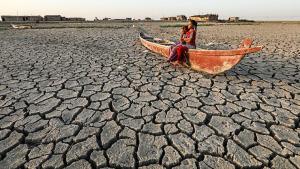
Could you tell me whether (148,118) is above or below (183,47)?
below

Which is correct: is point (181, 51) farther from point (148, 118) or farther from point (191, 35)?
point (148, 118)

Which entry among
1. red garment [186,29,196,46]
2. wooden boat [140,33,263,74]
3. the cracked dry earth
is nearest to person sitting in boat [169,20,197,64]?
red garment [186,29,196,46]

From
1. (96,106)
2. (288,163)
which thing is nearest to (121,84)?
(96,106)

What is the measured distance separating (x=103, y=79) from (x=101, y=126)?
1.94 meters

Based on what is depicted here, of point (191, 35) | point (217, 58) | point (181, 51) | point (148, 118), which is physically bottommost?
point (148, 118)

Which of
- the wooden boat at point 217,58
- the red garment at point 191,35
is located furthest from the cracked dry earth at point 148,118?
the red garment at point 191,35

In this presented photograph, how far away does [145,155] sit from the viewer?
8.34 ft

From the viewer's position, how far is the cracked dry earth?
2510 mm

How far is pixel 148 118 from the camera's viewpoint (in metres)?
3.29

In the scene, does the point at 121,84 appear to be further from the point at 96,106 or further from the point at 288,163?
the point at 288,163

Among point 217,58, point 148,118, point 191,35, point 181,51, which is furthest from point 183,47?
point 148,118

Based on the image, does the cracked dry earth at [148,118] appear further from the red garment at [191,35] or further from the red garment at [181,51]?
the red garment at [191,35]

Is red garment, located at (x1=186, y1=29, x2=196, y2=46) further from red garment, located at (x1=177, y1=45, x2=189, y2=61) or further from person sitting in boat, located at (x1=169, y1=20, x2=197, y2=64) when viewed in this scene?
red garment, located at (x1=177, y1=45, x2=189, y2=61)

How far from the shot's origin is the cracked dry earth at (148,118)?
2.51 metres
